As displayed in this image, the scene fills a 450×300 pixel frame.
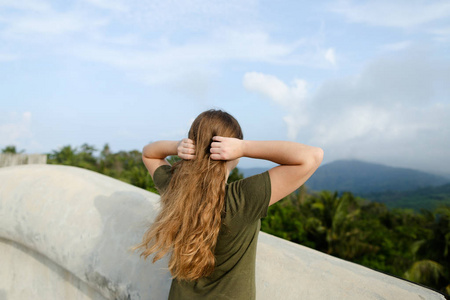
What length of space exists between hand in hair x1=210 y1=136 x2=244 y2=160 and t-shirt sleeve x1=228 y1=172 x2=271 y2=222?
0.12 metres

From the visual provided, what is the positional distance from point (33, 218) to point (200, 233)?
6.01 feet

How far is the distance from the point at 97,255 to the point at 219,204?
1327 millimetres

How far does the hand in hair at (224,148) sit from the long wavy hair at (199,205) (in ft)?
0.16

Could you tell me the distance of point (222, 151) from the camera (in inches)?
50.1

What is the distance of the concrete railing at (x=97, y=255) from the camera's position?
66.3 inches

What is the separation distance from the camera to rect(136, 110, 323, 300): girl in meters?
1.25

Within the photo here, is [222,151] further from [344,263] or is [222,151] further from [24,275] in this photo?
[24,275]

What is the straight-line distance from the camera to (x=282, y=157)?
1278 mm

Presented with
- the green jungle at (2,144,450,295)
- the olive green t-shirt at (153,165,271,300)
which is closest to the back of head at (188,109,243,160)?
the olive green t-shirt at (153,165,271,300)

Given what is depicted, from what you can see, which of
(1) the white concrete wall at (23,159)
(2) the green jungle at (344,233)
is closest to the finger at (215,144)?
(1) the white concrete wall at (23,159)

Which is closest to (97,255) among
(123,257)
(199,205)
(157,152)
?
(123,257)

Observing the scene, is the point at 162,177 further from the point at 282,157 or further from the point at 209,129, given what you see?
the point at 282,157

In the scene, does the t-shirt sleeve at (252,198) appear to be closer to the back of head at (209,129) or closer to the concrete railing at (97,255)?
the back of head at (209,129)

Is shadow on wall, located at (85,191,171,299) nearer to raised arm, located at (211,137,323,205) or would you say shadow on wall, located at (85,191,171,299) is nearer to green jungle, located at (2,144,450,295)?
raised arm, located at (211,137,323,205)
